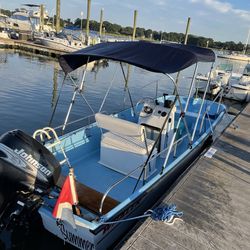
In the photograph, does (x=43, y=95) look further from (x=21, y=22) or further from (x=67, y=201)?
(x=21, y=22)

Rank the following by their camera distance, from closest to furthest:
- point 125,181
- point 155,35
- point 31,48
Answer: point 125,181, point 31,48, point 155,35

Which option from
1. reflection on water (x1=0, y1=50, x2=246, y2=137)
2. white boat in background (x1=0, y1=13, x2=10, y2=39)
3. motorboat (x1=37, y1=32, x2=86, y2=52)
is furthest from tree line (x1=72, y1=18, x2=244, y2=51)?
reflection on water (x1=0, y1=50, x2=246, y2=137)

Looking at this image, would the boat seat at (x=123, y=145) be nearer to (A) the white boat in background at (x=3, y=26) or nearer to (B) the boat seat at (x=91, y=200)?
(B) the boat seat at (x=91, y=200)

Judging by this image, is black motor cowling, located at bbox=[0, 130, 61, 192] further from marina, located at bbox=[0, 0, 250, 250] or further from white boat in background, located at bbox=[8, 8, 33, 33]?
white boat in background, located at bbox=[8, 8, 33, 33]

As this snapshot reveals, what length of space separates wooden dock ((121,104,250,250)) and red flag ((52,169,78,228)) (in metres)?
0.88

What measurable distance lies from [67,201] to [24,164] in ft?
2.91

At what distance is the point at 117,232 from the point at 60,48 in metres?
32.3

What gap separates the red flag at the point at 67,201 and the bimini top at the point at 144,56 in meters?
2.26

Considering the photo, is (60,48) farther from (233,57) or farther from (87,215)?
(233,57)

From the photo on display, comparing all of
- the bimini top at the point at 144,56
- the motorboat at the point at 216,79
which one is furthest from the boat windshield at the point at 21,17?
the bimini top at the point at 144,56

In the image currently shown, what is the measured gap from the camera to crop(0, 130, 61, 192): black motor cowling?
4.04 metres

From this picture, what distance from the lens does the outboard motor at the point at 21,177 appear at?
4039 mm

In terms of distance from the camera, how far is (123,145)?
5707 mm

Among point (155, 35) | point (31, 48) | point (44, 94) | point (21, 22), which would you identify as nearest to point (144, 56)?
point (44, 94)
